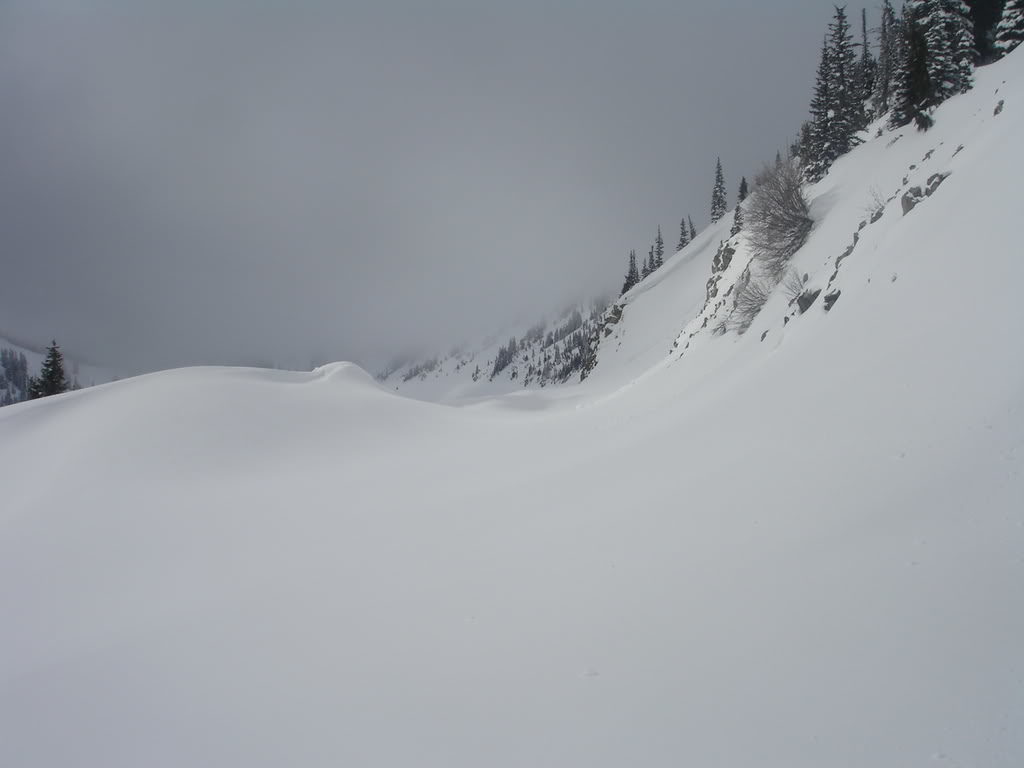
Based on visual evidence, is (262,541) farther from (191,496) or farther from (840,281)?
(840,281)

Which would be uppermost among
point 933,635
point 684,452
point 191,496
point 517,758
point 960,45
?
point 960,45

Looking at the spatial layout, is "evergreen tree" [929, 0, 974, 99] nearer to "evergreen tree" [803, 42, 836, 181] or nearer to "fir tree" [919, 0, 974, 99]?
"fir tree" [919, 0, 974, 99]

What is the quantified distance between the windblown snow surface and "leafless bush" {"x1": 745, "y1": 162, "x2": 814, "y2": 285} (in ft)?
35.8

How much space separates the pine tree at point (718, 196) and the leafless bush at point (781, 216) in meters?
Answer: 84.0

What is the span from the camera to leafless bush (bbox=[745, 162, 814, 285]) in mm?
22953

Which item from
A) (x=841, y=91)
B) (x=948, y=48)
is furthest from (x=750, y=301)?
(x=841, y=91)

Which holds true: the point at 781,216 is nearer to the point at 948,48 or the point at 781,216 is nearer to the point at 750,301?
the point at 750,301

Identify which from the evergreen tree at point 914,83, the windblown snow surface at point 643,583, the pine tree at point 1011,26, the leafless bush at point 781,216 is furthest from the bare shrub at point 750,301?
the pine tree at point 1011,26

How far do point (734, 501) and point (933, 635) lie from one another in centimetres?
266

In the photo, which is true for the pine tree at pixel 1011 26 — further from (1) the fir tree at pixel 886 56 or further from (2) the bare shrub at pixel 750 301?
(1) the fir tree at pixel 886 56

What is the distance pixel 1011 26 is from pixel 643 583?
4671 cm

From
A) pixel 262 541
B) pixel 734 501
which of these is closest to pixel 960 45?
pixel 734 501

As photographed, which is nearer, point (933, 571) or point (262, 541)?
point (933, 571)

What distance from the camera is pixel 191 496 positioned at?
12.9 meters
